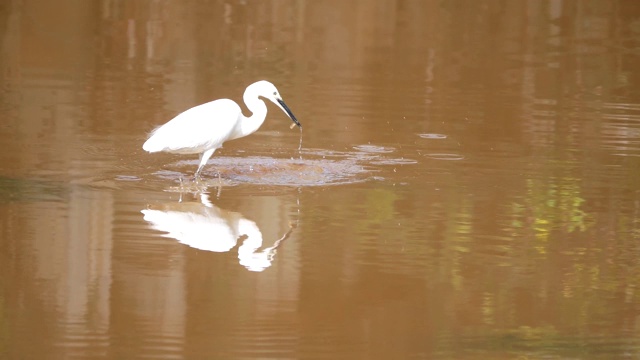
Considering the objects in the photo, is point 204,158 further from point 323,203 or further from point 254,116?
point 323,203

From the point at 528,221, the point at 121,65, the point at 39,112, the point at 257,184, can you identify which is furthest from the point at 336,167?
the point at 121,65

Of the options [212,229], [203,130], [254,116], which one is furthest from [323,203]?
[254,116]

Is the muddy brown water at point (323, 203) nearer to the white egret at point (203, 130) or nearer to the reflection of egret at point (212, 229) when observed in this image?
the reflection of egret at point (212, 229)

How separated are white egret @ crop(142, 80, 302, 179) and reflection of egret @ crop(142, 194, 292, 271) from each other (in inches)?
25.9

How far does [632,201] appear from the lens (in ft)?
30.9

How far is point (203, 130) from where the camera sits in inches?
377

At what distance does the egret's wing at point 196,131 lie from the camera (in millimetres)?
9562

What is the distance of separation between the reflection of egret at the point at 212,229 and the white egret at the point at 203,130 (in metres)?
0.66

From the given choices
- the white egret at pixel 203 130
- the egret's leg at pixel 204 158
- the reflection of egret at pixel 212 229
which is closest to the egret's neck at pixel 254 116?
the white egret at pixel 203 130

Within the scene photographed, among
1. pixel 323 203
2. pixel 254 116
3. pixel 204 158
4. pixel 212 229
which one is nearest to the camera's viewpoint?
pixel 212 229

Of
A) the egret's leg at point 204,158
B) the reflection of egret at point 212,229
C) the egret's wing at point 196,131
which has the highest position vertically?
the egret's wing at point 196,131

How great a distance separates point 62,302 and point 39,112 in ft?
17.6

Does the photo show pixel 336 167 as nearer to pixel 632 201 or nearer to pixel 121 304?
pixel 632 201

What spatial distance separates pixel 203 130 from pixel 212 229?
54.0 inches
